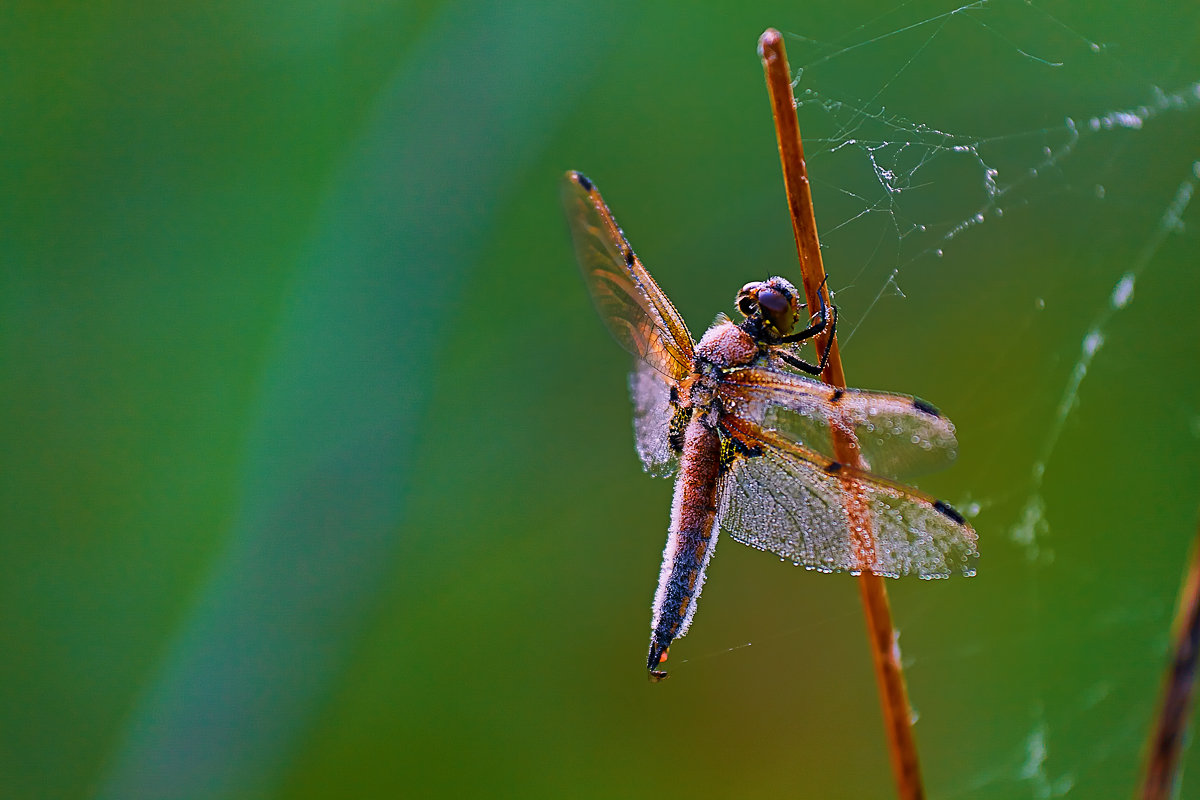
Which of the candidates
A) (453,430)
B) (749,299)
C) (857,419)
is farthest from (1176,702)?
(453,430)

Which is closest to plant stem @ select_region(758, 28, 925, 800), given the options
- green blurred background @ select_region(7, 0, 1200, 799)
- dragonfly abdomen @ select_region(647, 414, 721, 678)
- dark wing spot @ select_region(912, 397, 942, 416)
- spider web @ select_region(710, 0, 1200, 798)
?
dark wing spot @ select_region(912, 397, 942, 416)

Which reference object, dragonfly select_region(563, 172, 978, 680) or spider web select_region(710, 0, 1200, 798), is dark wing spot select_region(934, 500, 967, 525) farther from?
spider web select_region(710, 0, 1200, 798)

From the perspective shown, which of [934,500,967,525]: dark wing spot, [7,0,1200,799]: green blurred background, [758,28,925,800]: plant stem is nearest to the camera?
[758,28,925,800]: plant stem

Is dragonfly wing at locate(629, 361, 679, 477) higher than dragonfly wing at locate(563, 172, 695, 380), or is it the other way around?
dragonfly wing at locate(563, 172, 695, 380)

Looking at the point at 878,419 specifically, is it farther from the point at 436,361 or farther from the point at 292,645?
the point at 292,645

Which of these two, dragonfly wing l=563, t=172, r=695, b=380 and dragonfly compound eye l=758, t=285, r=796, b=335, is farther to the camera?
dragonfly wing l=563, t=172, r=695, b=380

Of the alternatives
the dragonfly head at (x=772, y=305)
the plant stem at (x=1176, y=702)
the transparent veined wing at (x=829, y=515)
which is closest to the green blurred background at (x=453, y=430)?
the dragonfly head at (x=772, y=305)
